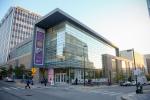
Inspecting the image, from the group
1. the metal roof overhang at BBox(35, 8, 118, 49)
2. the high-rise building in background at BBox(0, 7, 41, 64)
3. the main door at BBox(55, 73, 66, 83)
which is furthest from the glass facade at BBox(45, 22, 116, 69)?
the high-rise building in background at BBox(0, 7, 41, 64)

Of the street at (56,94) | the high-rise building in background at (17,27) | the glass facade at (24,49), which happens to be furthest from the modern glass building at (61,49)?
the high-rise building in background at (17,27)

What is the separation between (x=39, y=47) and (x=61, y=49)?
9.85 metres

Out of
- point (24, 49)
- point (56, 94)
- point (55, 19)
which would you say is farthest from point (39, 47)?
point (56, 94)

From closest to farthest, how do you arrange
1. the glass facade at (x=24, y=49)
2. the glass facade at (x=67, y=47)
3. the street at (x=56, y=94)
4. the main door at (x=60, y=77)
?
the street at (x=56, y=94), the glass facade at (x=67, y=47), the main door at (x=60, y=77), the glass facade at (x=24, y=49)

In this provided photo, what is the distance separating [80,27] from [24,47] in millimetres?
32211

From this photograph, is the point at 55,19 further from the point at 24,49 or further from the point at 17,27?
the point at 17,27

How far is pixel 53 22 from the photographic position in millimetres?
50625

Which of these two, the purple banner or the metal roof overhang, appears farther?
the purple banner

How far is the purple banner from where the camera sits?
50156 millimetres

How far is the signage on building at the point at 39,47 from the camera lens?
5029 cm

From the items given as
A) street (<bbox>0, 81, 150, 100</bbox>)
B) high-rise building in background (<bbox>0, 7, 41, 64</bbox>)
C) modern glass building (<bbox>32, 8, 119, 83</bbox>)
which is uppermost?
high-rise building in background (<bbox>0, 7, 41, 64</bbox>)

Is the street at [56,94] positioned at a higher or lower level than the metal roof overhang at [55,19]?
lower

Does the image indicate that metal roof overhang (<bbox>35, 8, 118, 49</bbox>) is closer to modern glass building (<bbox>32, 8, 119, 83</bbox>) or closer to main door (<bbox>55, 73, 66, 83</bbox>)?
modern glass building (<bbox>32, 8, 119, 83</bbox>)

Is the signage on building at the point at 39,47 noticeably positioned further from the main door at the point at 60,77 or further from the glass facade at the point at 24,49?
the glass facade at the point at 24,49
